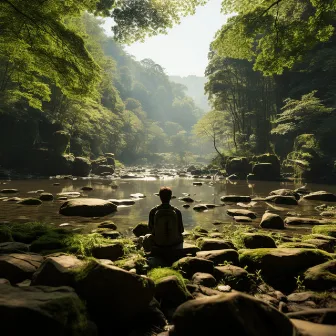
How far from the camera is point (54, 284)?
8.98 ft

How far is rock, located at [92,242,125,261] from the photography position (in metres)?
4.42

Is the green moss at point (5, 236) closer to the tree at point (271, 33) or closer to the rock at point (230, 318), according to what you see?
the rock at point (230, 318)

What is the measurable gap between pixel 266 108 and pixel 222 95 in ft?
24.9

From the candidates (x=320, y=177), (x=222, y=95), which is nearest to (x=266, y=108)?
(x=222, y=95)

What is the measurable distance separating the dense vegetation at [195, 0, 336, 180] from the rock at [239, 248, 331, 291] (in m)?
7.61

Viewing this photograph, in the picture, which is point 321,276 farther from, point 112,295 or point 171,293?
point 112,295

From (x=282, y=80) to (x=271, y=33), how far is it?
Answer: 1363 inches

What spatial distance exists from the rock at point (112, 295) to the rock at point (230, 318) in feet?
2.10

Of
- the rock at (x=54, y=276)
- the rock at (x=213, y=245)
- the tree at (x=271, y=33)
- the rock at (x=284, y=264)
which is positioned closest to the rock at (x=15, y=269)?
the rock at (x=54, y=276)

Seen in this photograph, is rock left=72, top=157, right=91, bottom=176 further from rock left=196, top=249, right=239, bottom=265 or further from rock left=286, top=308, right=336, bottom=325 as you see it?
rock left=286, top=308, right=336, bottom=325

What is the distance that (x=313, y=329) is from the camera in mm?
2271

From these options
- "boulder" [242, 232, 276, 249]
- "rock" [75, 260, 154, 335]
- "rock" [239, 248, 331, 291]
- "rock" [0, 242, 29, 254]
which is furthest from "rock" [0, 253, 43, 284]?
"boulder" [242, 232, 276, 249]

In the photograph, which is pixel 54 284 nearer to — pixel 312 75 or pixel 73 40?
pixel 73 40

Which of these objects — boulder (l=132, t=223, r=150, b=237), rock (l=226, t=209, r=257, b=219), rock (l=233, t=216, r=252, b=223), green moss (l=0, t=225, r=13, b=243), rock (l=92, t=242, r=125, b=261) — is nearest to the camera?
rock (l=92, t=242, r=125, b=261)
